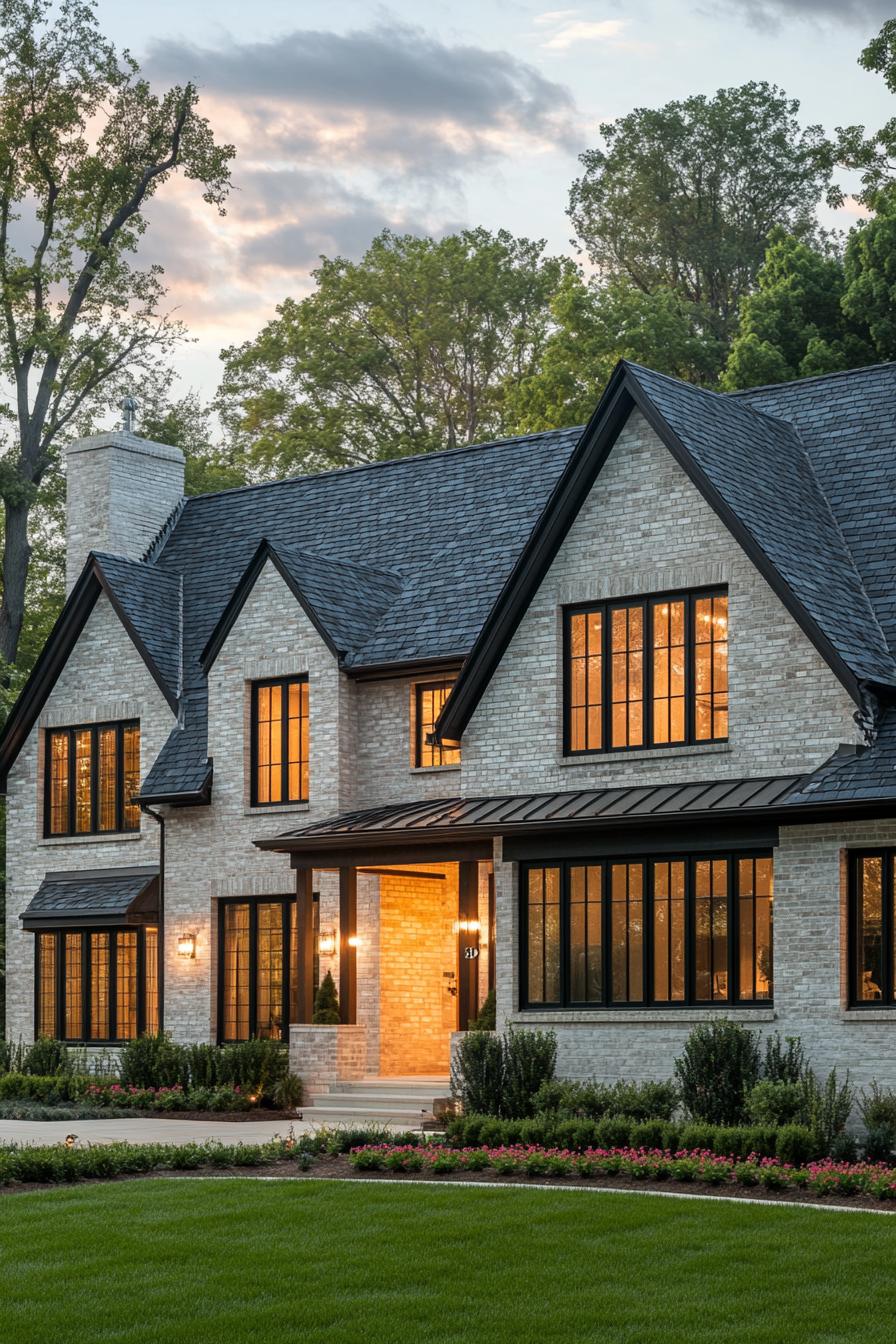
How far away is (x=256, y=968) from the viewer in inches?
1077

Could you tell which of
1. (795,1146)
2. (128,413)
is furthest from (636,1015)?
(128,413)

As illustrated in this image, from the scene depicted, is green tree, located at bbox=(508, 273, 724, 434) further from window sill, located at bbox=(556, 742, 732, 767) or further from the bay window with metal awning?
window sill, located at bbox=(556, 742, 732, 767)

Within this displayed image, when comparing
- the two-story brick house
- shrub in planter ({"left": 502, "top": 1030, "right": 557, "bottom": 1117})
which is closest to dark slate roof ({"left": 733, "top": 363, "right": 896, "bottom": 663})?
the two-story brick house

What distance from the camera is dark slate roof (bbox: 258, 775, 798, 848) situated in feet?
68.2

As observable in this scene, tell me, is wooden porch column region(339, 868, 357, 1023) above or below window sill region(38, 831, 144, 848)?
below

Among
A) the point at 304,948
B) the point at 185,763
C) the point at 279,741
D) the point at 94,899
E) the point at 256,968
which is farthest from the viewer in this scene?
the point at 94,899

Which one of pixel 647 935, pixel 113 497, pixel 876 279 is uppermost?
pixel 876 279

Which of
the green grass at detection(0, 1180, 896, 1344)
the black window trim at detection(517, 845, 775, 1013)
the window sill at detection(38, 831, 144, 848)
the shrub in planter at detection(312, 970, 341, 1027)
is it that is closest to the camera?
the green grass at detection(0, 1180, 896, 1344)

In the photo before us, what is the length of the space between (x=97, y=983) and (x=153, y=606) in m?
5.96

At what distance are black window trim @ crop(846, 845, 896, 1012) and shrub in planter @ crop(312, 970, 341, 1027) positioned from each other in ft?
24.6

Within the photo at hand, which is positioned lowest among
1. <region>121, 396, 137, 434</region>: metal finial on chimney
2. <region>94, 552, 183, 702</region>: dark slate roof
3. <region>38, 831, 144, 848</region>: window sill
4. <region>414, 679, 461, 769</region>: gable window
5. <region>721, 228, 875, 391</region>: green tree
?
<region>38, 831, 144, 848</region>: window sill

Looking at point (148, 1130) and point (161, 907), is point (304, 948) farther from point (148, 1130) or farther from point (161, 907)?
point (161, 907)

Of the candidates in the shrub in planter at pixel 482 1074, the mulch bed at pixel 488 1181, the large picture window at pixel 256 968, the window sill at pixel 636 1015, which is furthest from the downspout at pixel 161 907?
the mulch bed at pixel 488 1181

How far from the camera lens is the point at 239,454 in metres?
55.2
